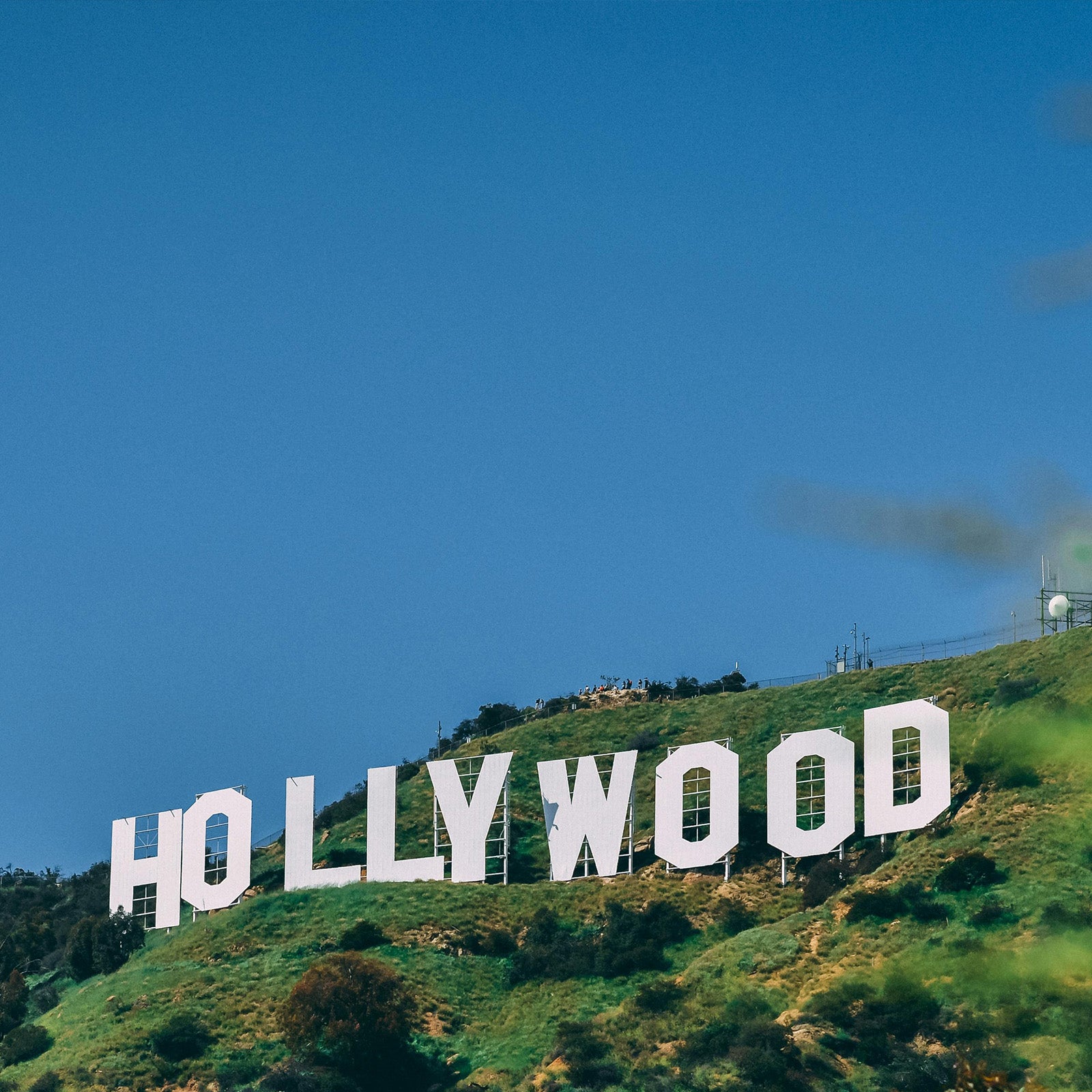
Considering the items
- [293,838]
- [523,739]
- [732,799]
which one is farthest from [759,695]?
[293,838]

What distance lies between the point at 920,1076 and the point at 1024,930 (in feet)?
34.7

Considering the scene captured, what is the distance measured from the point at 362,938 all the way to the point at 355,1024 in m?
10.8

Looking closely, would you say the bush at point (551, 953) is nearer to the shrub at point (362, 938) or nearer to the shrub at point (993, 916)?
the shrub at point (362, 938)

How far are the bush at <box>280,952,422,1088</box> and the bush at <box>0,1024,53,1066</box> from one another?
13.4 m

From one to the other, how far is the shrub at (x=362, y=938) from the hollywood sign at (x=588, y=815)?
4.22 metres

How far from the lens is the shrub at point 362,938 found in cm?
8419

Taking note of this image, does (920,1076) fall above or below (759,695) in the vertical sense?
below

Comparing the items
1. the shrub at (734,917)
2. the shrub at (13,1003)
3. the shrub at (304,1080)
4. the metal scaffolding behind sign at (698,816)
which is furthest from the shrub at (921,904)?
the shrub at (13,1003)

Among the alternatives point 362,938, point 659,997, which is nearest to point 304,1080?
point 362,938

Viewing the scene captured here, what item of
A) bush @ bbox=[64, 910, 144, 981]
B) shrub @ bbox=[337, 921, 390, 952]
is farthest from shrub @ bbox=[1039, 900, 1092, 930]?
bush @ bbox=[64, 910, 144, 981]

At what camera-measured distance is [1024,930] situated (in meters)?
68.2

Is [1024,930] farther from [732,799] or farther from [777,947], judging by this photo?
[732,799]

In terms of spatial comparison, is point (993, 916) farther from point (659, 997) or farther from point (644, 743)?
point (644, 743)

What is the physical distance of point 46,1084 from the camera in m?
74.0
